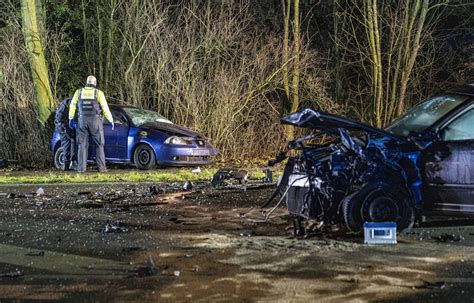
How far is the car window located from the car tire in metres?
0.79

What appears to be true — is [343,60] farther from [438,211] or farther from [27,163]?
[438,211]

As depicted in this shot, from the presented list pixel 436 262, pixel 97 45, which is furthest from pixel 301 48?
pixel 436 262

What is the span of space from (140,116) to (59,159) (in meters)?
2.25

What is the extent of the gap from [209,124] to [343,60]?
375 inches

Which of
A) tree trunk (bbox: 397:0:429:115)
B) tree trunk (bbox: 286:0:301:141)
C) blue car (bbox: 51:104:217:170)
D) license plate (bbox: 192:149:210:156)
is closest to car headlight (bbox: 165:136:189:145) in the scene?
blue car (bbox: 51:104:217:170)

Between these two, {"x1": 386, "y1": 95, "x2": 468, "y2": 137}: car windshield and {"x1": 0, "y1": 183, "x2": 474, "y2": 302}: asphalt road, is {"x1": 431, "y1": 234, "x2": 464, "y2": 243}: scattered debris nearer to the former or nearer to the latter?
{"x1": 0, "y1": 183, "x2": 474, "y2": 302}: asphalt road

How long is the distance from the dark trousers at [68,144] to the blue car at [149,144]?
1.28ft

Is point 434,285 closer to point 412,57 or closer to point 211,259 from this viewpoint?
point 211,259

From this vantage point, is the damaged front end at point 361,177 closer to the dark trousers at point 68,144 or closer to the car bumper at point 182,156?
Answer: the car bumper at point 182,156

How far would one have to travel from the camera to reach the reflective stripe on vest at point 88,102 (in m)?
14.4

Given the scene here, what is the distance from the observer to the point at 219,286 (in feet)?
16.1

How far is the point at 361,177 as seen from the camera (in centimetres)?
689

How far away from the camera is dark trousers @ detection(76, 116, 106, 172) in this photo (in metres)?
14.5

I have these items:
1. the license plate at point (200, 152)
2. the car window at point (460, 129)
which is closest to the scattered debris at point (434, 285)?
the car window at point (460, 129)
